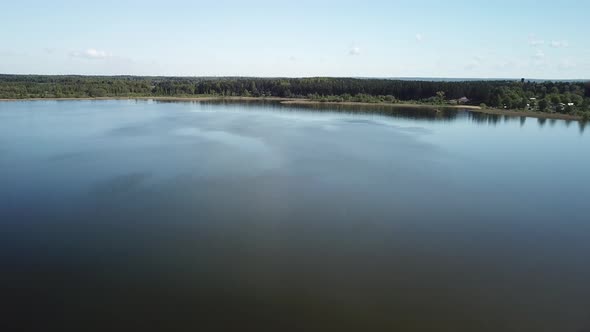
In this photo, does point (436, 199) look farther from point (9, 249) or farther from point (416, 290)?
point (9, 249)

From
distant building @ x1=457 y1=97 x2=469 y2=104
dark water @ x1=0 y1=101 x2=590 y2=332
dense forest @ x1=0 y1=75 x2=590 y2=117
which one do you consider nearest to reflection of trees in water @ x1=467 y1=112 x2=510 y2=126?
dense forest @ x1=0 y1=75 x2=590 y2=117

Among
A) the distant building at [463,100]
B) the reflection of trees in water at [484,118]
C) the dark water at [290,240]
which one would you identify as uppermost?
the distant building at [463,100]

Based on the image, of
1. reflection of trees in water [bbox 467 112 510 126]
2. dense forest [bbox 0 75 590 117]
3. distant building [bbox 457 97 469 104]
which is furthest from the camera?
Answer: distant building [bbox 457 97 469 104]

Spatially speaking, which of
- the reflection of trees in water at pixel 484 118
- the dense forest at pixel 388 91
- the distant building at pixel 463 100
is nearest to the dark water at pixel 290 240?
the reflection of trees in water at pixel 484 118

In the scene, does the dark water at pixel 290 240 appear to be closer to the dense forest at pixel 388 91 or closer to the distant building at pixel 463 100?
the dense forest at pixel 388 91

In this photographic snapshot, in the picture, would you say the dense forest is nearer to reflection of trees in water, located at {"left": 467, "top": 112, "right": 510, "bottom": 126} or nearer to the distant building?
Result: the distant building

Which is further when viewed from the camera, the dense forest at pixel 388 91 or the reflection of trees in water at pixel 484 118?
the dense forest at pixel 388 91

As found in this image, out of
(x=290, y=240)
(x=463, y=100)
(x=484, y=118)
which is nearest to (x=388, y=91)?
(x=463, y=100)
